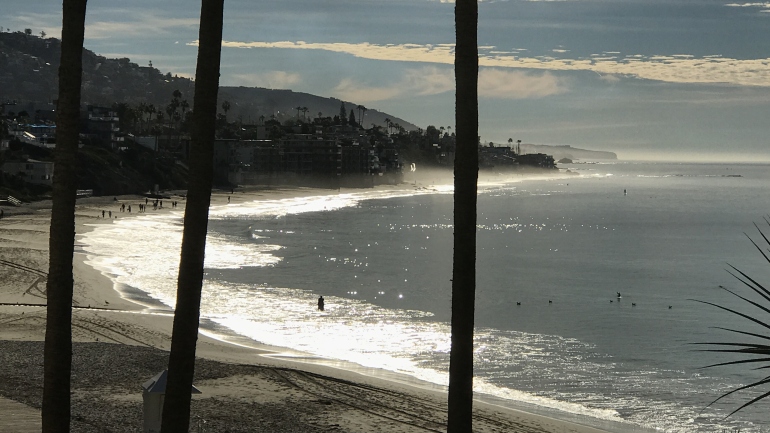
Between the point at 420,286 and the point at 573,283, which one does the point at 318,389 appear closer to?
the point at 420,286

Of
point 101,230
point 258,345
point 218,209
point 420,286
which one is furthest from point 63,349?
point 218,209

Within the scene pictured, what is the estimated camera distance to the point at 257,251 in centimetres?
6912

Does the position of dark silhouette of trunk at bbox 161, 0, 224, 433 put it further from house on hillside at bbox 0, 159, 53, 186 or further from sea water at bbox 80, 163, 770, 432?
house on hillside at bbox 0, 159, 53, 186

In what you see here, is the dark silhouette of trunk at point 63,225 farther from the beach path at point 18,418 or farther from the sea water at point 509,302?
the sea water at point 509,302

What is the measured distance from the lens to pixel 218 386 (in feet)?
70.6

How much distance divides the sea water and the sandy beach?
2.77 metres

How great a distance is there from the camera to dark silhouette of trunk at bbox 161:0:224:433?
7.87 metres

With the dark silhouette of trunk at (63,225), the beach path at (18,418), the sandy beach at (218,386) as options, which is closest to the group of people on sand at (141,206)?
the sandy beach at (218,386)

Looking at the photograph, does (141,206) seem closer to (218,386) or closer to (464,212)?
(218,386)

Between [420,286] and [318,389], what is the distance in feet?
101

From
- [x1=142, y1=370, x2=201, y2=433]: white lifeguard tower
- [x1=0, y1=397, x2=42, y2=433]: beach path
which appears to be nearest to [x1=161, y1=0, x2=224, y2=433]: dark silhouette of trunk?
[x1=142, y1=370, x2=201, y2=433]: white lifeguard tower

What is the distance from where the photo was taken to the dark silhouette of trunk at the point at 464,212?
780 centimetres

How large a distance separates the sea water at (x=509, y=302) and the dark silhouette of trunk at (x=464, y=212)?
1619 cm

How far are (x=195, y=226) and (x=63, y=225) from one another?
1698 millimetres
